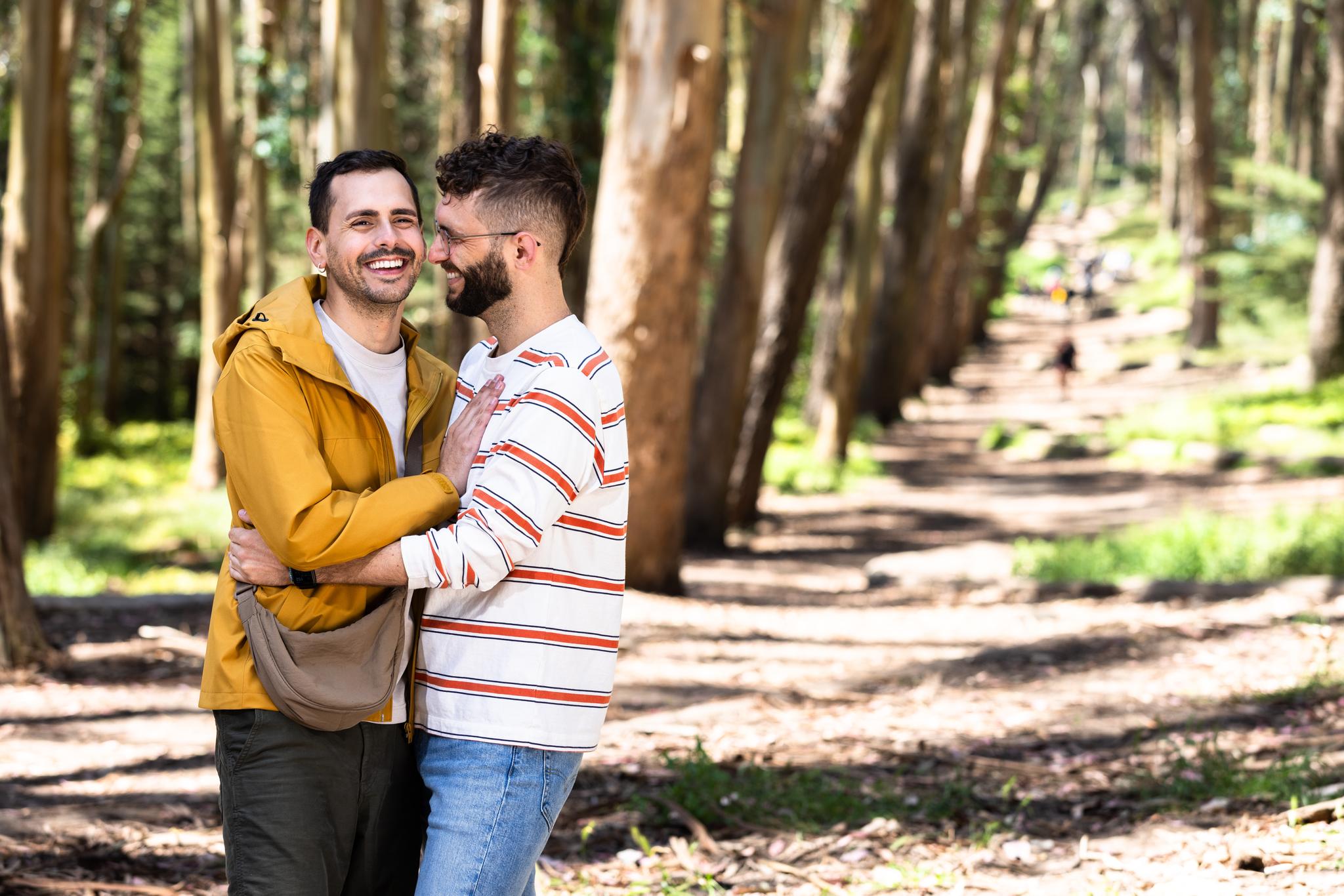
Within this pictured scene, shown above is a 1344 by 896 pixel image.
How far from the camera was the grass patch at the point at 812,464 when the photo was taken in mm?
17125

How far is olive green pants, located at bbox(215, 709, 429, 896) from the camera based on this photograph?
2699 mm

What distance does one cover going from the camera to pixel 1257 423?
1895cm

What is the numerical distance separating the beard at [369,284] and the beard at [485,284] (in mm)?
111

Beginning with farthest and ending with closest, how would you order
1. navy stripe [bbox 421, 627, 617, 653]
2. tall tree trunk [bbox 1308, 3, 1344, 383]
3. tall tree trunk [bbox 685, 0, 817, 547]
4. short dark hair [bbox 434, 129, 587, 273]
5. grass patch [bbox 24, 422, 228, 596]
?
1. tall tree trunk [bbox 1308, 3, 1344, 383]
2. tall tree trunk [bbox 685, 0, 817, 547]
3. grass patch [bbox 24, 422, 228, 596]
4. short dark hair [bbox 434, 129, 587, 273]
5. navy stripe [bbox 421, 627, 617, 653]

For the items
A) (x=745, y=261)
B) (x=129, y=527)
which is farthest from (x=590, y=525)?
→ (x=129, y=527)

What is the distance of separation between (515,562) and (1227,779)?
A: 11.4ft

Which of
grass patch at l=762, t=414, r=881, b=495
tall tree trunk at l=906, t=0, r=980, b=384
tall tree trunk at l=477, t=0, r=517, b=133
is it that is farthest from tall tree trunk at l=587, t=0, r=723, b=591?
tall tree trunk at l=906, t=0, r=980, b=384

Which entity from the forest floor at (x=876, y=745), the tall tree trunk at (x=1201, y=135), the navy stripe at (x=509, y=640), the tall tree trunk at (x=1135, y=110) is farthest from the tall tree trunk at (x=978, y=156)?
the tall tree trunk at (x=1135, y=110)

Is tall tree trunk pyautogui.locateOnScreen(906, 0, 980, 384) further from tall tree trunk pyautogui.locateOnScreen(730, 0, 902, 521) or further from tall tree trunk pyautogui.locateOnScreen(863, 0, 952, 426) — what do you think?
tall tree trunk pyautogui.locateOnScreen(730, 0, 902, 521)

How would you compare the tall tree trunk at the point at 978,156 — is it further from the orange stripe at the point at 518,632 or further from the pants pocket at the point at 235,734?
the pants pocket at the point at 235,734

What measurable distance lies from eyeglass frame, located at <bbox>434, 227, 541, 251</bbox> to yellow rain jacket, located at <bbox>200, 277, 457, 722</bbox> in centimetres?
33

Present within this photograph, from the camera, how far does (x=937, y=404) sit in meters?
28.6

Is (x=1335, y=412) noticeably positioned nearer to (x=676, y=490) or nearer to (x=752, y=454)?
(x=752, y=454)

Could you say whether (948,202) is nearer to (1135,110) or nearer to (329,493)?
(329,493)
